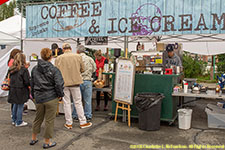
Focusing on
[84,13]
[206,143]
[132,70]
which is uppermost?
[84,13]

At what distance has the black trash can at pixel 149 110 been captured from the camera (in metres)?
4.75

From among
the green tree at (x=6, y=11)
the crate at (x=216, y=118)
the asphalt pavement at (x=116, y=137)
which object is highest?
the green tree at (x=6, y=11)

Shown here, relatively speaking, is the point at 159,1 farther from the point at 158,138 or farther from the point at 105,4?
the point at 158,138

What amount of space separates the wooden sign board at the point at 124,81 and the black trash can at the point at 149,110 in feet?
1.27

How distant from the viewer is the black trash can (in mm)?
4754

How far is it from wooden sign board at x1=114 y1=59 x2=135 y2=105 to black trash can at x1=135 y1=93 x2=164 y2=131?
0.39 m

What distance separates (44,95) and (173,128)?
10.4 feet

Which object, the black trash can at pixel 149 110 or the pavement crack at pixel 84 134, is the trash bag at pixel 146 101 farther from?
the pavement crack at pixel 84 134

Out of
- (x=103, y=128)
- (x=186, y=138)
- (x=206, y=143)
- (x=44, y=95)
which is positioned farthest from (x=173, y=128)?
(x=44, y=95)

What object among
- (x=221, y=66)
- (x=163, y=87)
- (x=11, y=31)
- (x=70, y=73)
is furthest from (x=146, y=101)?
(x=221, y=66)

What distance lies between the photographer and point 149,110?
15.7 ft

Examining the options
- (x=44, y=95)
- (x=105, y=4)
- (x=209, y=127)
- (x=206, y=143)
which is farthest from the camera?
(x=105, y=4)

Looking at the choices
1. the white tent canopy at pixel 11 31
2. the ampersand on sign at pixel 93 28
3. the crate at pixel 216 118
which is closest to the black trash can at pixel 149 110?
the crate at pixel 216 118

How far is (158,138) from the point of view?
14.4 feet
